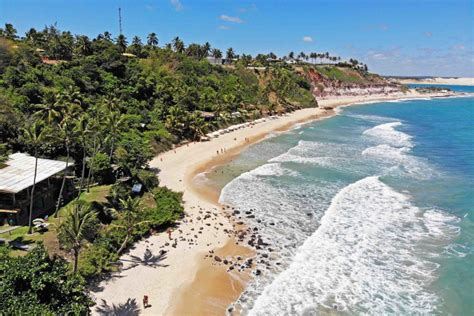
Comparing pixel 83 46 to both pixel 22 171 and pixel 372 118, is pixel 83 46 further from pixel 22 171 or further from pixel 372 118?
pixel 372 118

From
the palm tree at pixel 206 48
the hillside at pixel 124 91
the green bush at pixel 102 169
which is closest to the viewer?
the green bush at pixel 102 169

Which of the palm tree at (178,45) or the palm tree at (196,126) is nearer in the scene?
the palm tree at (196,126)

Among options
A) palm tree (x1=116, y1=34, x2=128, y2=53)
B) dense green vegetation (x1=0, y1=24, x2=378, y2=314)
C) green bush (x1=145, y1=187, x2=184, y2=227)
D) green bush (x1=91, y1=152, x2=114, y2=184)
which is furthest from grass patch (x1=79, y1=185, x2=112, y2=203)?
palm tree (x1=116, y1=34, x2=128, y2=53)

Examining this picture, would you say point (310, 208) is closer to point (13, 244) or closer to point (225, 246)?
point (225, 246)

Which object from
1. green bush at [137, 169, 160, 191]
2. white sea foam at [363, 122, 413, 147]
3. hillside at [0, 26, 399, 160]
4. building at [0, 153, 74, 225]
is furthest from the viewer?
white sea foam at [363, 122, 413, 147]

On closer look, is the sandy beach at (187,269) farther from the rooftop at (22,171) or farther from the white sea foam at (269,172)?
the rooftop at (22,171)

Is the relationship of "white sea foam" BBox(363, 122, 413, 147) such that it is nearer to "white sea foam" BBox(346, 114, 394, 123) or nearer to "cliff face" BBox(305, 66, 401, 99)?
"white sea foam" BBox(346, 114, 394, 123)

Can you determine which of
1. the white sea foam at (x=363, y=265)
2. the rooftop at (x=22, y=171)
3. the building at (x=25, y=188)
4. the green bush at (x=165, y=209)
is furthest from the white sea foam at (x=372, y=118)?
the rooftop at (x=22, y=171)

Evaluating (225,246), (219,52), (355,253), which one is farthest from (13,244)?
(219,52)
